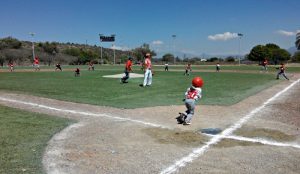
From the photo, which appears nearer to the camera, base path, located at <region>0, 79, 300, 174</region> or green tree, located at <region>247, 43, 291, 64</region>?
base path, located at <region>0, 79, 300, 174</region>

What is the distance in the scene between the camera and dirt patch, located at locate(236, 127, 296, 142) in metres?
7.52

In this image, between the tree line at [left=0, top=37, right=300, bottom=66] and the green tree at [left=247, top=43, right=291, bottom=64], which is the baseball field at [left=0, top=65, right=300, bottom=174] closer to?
the tree line at [left=0, top=37, right=300, bottom=66]

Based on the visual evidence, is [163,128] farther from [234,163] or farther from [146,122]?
[234,163]

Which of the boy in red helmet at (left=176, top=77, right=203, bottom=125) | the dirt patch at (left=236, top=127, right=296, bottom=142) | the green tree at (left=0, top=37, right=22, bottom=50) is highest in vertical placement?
the green tree at (left=0, top=37, right=22, bottom=50)

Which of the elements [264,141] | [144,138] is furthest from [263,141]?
[144,138]

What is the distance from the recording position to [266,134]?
309 inches

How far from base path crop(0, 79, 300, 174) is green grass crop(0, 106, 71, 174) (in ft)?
0.68

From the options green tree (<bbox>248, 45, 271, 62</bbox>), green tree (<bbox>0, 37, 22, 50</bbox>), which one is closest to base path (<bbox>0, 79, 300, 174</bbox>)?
green tree (<bbox>0, 37, 22, 50</bbox>)

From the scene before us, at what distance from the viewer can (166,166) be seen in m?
5.64

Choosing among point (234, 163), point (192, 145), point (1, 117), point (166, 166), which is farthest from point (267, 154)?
point (1, 117)

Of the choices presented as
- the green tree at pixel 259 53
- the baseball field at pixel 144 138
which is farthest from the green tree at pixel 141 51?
the baseball field at pixel 144 138

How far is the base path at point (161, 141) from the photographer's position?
18.5 ft

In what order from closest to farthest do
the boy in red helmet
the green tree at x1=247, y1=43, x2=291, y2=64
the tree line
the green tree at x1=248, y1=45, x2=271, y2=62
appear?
1. the boy in red helmet
2. the tree line
3. the green tree at x1=248, y1=45, x2=271, y2=62
4. the green tree at x1=247, y1=43, x2=291, y2=64

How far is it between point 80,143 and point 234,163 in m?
2.93
